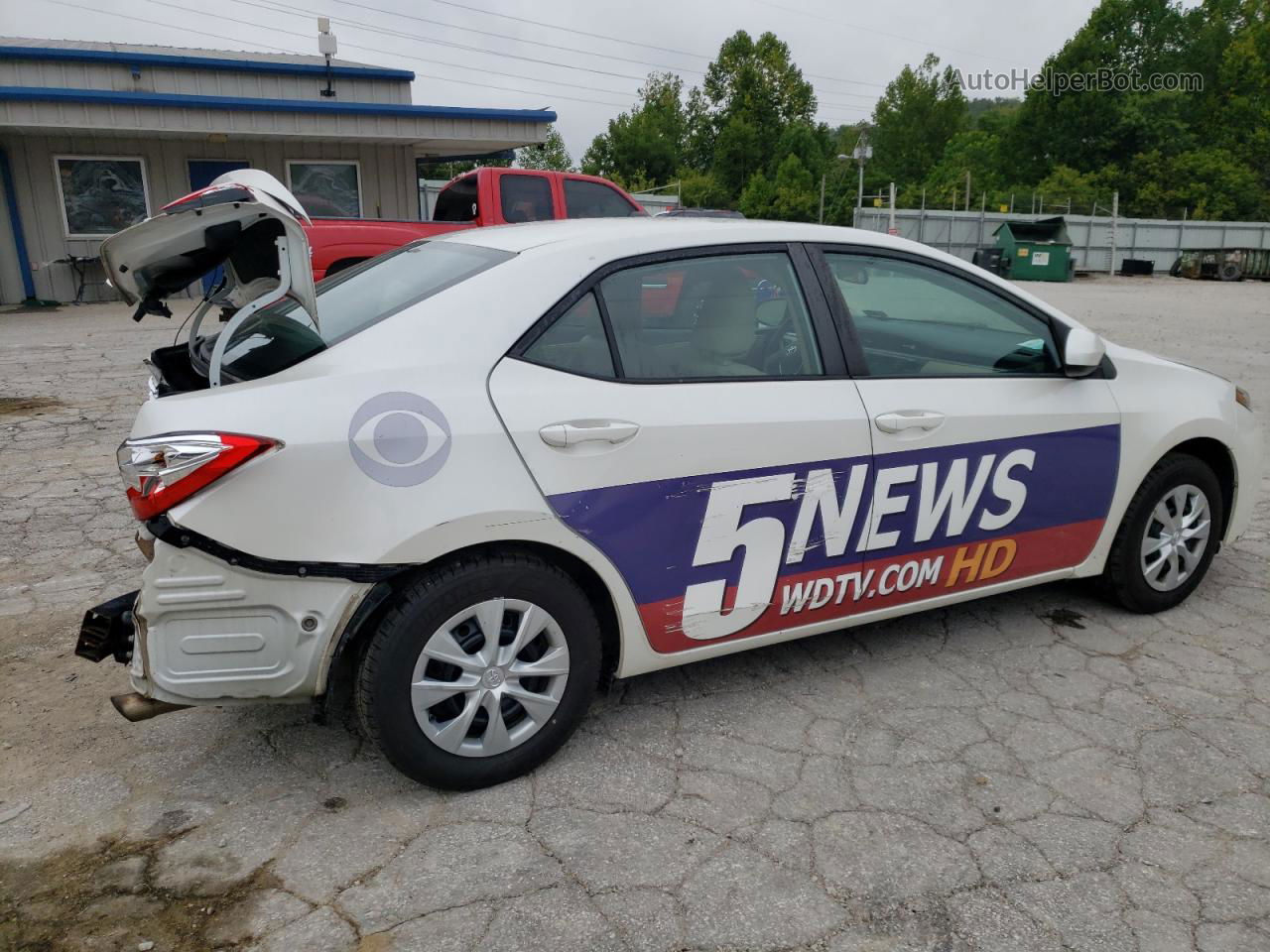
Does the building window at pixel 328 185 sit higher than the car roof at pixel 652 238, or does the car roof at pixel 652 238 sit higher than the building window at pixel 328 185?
the building window at pixel 328 185

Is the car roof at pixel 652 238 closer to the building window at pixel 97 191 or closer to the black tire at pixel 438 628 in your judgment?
the black tire at pixel 438 628

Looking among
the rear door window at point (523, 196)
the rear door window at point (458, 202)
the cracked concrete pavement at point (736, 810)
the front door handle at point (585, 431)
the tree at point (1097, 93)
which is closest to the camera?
the cracked concrete pavement at point (736, 810)

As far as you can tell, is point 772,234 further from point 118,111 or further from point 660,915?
point 118,111

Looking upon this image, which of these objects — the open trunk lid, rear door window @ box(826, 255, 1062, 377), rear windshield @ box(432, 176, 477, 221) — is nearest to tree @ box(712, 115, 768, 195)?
rear windshield @ box(432, 176, 477, 221)

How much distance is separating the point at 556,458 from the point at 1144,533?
8.37ft

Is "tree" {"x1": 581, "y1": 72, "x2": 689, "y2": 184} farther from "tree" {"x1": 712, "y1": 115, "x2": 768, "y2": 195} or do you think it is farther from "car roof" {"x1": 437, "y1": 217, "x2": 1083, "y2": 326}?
"car roof" {"x1": 437, "y1": 217, "x2": 1083, "y2": 326}

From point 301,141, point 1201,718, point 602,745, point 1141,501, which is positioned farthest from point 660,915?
point 301,141

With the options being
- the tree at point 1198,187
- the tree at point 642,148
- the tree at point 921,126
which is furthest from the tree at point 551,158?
the tree at point 1198,187

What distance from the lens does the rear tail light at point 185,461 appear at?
2334mm

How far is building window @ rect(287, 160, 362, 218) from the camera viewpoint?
17.4 m

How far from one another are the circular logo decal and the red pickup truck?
690 centimetres

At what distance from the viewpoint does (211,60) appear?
17156mm

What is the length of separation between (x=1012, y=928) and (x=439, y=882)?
53.4 inches

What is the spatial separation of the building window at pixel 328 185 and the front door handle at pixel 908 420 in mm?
16094
